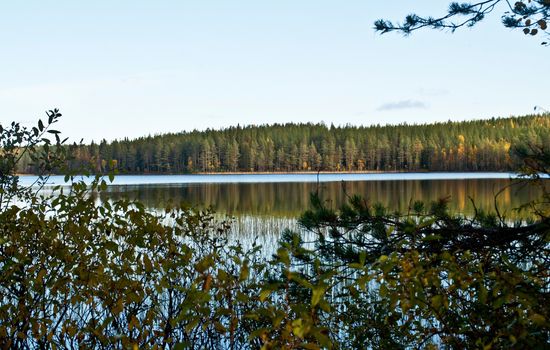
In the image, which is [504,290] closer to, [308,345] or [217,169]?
[308,345]

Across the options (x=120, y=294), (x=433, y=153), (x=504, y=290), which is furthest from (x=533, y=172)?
(x=433, y=153)

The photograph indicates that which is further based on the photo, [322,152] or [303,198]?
[322,152]

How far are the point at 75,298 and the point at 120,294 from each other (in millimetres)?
281

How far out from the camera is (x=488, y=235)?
16.3 feet

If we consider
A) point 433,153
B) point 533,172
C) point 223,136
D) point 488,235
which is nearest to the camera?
point 533,172

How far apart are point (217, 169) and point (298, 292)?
5159 inches

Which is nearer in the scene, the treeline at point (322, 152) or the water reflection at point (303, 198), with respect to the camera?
the water reflection at point (303, 198)

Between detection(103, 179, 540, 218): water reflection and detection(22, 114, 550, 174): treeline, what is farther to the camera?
detection(22, 114, 550, 174): treeline

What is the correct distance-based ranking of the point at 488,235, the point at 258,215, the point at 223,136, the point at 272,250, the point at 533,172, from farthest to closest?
the point at 223,136 < the point at 258,215 < the point at 272,250 < the point at 488,235 < the point at 533,172

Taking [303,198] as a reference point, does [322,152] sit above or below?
above

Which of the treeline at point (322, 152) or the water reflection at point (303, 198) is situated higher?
the treeline at point (322, 152)

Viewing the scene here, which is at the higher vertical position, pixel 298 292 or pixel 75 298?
pixel 75 298

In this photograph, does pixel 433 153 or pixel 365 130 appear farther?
pixel 365 130

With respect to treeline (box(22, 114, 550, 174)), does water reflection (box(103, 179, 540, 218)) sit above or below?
below
